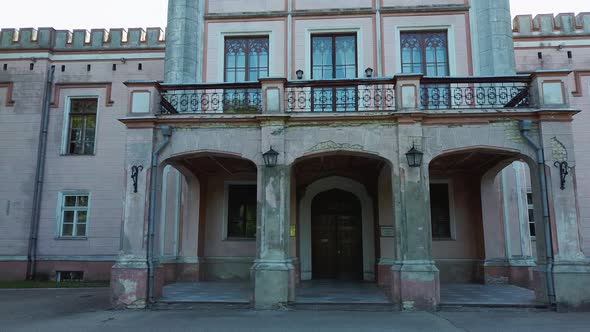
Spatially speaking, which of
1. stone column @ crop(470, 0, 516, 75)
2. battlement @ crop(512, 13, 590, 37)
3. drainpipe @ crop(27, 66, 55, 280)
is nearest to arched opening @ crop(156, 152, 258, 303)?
drainpipe @ crop(27, 66, 55, 280)

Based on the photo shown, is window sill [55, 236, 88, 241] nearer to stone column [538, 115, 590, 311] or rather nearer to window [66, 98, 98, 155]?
window [66, 98, 98, 155]

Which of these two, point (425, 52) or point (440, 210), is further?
point (440, 210)

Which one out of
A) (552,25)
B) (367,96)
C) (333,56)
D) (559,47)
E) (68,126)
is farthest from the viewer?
(68,126)

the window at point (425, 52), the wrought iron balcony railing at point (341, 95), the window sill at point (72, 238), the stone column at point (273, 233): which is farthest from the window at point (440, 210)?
the window sill at point (72, 238)

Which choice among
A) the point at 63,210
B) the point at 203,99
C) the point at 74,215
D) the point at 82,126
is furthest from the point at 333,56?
the point at 63,210

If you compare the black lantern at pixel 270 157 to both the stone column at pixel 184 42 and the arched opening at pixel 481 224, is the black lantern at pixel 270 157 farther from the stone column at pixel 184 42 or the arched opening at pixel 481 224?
the stone column at pixel 184 42

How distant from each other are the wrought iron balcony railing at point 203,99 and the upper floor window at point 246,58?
2.77 meters

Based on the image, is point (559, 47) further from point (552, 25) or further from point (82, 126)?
point (82, 126)

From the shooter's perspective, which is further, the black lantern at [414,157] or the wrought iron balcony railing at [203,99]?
the wrought iron balcony railing at [203,99]

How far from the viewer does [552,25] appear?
1608 cm

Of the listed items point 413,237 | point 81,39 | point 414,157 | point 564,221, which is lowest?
point 413,237

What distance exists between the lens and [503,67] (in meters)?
13.5

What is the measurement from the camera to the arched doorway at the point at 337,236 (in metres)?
15.4

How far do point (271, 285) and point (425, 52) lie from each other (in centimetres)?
852
